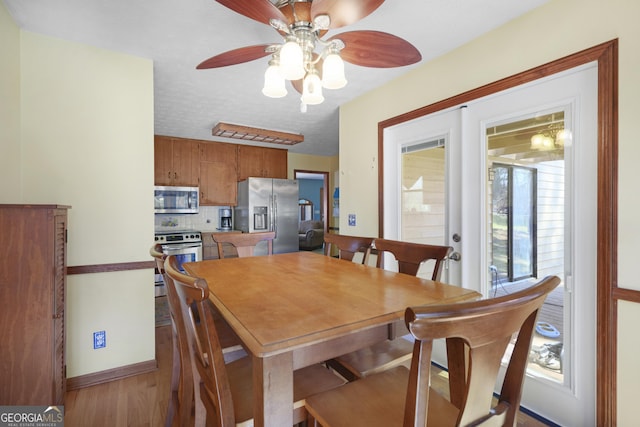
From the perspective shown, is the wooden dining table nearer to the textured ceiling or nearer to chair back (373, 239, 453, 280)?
chair back (373, 239, 453, 280)

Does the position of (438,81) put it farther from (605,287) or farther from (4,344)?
(4,344)

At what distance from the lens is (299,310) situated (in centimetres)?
98

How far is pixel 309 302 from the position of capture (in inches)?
41.9

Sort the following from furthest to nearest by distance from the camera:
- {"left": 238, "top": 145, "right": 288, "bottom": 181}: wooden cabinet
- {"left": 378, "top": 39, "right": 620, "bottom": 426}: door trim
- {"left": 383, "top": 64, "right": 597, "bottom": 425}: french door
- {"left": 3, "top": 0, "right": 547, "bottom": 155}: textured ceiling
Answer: {"left": 238, "top": 145, "right": 288, "bottom": 181}: wooden cabinet
{"left": 3, "top": 0, "right": 547, "bottom": 155}: textured ceiling
{"left": 383, "top": 64, "right": 597, "bottom": 425}: french door
{"left": 378, "top": 39, "right": 620, "bottom": 426}: door trim

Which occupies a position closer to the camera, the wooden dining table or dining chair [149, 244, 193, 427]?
the wooden dining table

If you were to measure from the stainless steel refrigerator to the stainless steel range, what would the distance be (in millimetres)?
734

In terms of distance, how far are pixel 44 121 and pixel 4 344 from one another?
1409 mm

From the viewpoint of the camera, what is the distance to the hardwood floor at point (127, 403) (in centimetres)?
172

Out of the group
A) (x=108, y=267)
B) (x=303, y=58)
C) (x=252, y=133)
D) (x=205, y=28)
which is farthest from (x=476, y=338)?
(x=252, y=133)

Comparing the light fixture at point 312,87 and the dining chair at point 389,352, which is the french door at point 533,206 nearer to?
the dining chair at point 389,352

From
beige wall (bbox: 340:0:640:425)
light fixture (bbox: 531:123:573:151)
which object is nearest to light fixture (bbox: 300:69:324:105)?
beige wall (bbox: 340:0:640:425)

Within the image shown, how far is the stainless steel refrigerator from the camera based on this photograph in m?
4.56

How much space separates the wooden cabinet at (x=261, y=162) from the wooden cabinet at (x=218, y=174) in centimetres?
12
